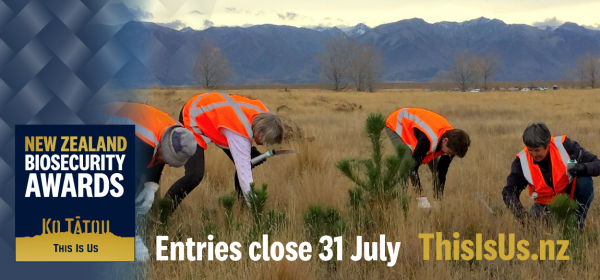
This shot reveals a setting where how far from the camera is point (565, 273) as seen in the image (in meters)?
3.00

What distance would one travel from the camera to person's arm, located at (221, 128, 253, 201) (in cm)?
377

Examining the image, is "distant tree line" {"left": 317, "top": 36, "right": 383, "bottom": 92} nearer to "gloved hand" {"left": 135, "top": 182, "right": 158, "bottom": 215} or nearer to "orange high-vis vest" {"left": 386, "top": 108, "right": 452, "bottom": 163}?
"orange high-vis vest" {"left": 386, "top": 108, "right": 452, "bottom": 163}

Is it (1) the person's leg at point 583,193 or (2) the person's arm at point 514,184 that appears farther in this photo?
(2) the person's arm at point 514,184

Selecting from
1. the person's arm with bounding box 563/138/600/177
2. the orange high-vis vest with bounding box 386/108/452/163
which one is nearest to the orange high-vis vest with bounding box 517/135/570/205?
the person's arm with bounding box 563/138/600/177

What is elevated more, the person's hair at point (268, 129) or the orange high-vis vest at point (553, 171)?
the person's hair at point (268, 129)

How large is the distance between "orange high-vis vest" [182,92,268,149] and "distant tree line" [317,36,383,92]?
79.4 m

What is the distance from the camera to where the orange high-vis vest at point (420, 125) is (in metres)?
4.62

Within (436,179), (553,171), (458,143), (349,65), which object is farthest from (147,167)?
(349,65)

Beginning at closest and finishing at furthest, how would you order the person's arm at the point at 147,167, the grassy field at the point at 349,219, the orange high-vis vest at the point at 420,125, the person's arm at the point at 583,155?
the person's arm at the point at 147,167 → the grassy field at the point at 349,219 → the person's arm at the point at 583,155 → the orange high-vis vest at the point at 420,125

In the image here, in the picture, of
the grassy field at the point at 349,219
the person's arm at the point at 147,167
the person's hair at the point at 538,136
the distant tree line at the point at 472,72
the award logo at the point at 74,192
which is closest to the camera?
the award logo at the point at 74,192

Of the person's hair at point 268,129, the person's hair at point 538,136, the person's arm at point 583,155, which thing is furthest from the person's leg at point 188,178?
the person's arm at point 583,155

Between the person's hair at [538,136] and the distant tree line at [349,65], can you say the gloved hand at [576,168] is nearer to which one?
the person's hair at [538,136]

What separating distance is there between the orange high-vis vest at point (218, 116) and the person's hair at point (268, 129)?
0.48 feet

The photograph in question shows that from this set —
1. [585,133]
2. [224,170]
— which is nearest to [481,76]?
[585,133]
